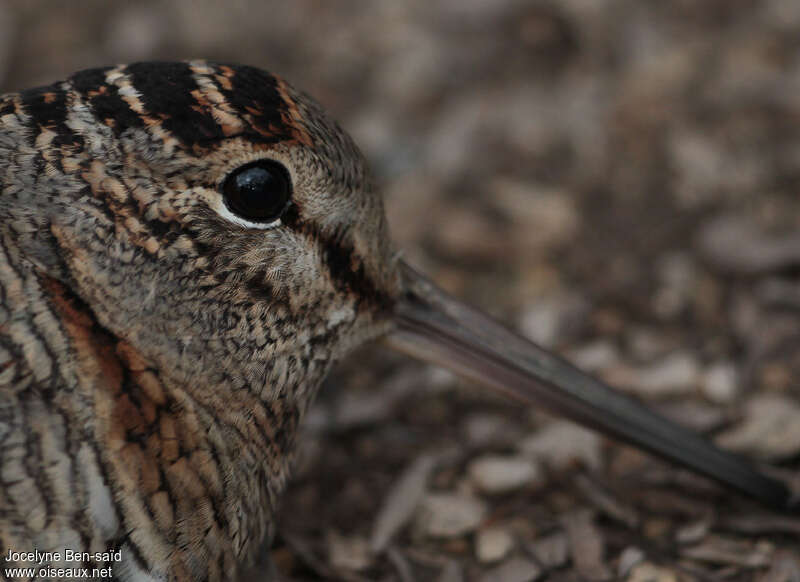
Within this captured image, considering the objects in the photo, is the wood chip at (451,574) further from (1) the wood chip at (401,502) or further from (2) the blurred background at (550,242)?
(1) the wood chip at (401,502)

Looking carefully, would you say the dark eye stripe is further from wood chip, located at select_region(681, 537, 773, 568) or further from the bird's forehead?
wood chip, located at select_region(681, 537, 773, 568)

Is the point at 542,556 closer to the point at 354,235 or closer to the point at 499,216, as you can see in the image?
the point at 354,235

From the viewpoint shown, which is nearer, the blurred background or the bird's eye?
the bird's eye

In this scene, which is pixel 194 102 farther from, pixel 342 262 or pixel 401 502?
pixel 401 502

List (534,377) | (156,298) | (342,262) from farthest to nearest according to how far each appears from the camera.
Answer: (534,377)
(342,262)
(156,298)

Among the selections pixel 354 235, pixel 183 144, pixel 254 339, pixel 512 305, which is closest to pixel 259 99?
pixel 183 144

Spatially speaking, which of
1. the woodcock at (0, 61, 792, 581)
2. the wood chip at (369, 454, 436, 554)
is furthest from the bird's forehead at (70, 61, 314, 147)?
the wood chip at (369, 454, 436, 554)

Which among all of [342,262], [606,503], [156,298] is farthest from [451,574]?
[156,298]
